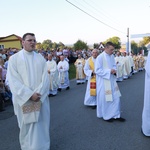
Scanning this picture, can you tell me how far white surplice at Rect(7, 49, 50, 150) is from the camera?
368cm

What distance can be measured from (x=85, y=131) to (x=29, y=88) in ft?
6.17

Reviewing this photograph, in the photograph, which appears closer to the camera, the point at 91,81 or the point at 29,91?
the point at 29,91

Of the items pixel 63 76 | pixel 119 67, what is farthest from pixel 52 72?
pixel 119 67

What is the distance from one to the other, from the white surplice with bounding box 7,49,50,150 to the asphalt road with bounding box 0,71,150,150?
580 millimetres

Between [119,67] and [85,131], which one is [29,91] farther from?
[119,67]

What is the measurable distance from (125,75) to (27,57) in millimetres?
12281

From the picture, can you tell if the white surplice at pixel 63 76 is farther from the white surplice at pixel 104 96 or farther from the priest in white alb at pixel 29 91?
the priest in white alb at pixel 29 91

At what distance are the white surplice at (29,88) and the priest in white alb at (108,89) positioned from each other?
211 centimetres

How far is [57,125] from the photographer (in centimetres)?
548

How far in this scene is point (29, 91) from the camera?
366 cm

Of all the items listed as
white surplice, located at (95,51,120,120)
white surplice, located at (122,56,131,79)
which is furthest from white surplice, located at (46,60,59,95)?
white surplice, located at (122,56,131,79)

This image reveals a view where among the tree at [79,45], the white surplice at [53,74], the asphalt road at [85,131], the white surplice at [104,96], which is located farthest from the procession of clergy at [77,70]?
the tree at [79,45]

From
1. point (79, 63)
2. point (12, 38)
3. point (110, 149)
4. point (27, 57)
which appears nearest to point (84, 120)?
point (110, 149)

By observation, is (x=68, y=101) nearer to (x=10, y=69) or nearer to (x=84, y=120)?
(x=84, y=120)
